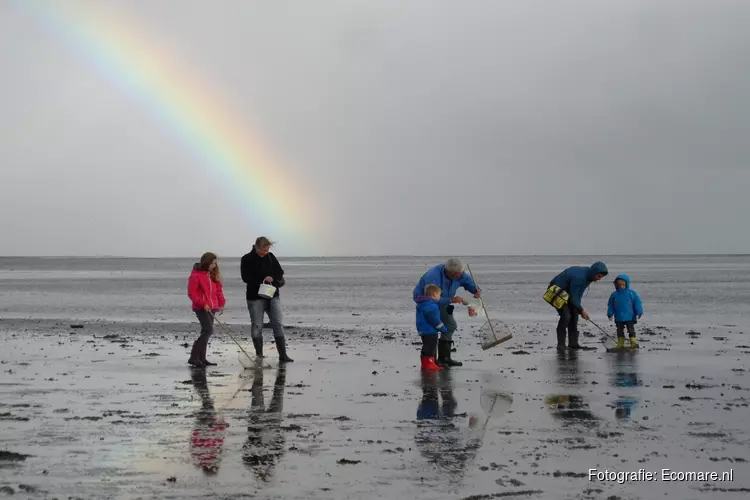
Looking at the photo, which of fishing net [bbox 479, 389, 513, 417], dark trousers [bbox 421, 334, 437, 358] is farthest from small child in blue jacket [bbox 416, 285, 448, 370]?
fishing net [bbox 479, 389, 513, 417]

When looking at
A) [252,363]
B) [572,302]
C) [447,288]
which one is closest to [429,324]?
[447,288]

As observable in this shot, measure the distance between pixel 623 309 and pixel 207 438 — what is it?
11.3 meters

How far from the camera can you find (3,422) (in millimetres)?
9727

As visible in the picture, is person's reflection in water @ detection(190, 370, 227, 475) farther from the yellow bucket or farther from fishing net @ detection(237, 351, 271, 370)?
the yellow bucket

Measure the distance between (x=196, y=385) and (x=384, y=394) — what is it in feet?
8.65

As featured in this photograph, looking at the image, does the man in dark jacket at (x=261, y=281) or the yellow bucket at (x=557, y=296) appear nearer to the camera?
the man in dark jacket at (x=261, y=281)

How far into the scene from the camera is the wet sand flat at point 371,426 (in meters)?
7.25

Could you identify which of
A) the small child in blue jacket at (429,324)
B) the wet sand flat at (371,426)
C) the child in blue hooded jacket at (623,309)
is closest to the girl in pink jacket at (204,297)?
the wet sand flat at (371,426)

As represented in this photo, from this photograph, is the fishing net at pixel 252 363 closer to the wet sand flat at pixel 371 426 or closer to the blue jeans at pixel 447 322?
the wet sand flat at pixel 371 426

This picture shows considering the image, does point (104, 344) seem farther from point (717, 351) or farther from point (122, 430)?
point (717, 351)

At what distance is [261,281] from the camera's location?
15.5m

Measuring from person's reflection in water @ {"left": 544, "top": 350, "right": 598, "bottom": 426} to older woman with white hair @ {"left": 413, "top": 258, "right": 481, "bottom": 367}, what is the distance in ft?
5.83

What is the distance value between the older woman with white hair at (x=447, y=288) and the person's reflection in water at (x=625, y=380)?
252cm

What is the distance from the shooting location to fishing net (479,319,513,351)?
52.3ft
